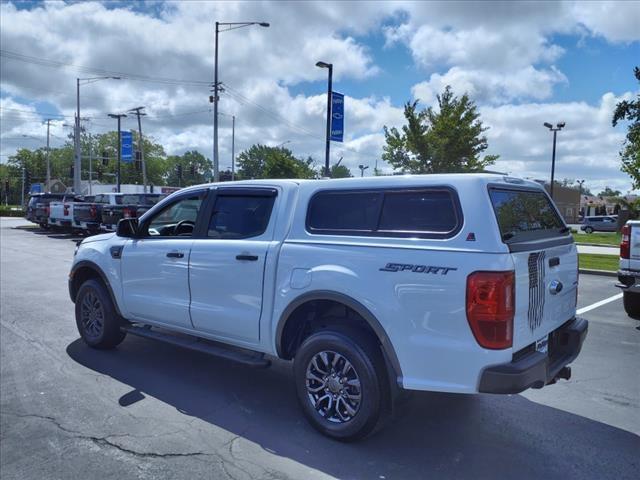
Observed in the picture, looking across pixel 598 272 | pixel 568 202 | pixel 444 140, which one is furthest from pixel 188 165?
pixel 598 272

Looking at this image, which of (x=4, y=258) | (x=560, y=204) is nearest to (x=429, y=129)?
(x=4, y=258)

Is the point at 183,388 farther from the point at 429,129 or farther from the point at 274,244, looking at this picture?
the point at 429,129

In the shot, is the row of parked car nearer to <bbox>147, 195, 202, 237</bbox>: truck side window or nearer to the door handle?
<bbox>147, 195, 202, 237</bbox>: truck side window

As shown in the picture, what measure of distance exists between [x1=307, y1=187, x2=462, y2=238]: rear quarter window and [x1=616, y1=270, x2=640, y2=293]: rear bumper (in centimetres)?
550

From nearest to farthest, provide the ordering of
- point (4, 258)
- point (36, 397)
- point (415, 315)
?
point (415, 315) < point (36, 397) < point (4, 258)

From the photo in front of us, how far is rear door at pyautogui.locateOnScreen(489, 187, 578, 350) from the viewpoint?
10.8 feet

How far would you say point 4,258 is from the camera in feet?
46.2

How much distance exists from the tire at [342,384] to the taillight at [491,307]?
793 millimetres

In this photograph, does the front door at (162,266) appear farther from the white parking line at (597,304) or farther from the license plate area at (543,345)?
the white parking line at (597,304)

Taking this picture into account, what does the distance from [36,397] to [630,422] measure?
16.2ft

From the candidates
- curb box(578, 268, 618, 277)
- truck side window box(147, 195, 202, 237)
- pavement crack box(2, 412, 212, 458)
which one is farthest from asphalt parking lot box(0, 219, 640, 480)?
curb box(578, 268, 618, 277)

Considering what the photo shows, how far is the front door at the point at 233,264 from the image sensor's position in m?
4.20

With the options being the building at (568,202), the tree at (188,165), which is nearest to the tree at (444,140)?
the building at (568,202)

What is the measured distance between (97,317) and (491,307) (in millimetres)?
4479
